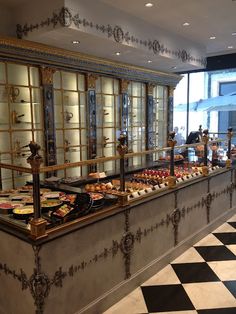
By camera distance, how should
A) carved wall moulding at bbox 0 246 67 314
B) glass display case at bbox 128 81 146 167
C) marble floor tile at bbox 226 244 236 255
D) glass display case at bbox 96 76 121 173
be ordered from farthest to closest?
1. glass display case at bbox 128 81 146 167
2. glass display case at bbox 96 76 121 173
3. marble floor tile at bbox 226 244 236 255
4. carved wall moulding at bbox 0 246 67 314

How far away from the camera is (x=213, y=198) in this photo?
408 centimetres

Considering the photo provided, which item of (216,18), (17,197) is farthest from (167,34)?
(17,197)

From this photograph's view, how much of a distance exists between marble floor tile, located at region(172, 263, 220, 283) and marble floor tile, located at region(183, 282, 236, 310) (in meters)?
0.09

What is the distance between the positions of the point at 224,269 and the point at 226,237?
2.88ft

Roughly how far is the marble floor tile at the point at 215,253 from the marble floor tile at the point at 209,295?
53cm

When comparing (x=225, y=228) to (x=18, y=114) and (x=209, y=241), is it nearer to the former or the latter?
(x=209, y=241)

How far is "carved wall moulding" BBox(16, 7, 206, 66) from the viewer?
361 cm

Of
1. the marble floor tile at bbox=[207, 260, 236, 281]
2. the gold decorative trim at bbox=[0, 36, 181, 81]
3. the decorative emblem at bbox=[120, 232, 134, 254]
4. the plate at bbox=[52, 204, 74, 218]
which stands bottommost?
the marble floor tile at bbox=[207, 260, 236, 281]

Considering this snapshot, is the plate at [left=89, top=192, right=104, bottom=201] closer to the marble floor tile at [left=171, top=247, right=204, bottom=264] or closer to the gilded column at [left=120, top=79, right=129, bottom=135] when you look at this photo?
the marble floor tile at [left=171, top=247, right=204, bottom=264]

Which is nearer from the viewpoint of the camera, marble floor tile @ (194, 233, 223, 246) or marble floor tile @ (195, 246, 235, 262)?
marble floor tile @ (195, 246, 235, 262)

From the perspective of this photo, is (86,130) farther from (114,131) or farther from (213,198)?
(213,198)

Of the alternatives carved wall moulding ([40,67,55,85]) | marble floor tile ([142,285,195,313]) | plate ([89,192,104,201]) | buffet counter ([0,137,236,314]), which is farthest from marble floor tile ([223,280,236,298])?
carved wall moulding ([40,67,55,85])

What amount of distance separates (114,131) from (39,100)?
199cm

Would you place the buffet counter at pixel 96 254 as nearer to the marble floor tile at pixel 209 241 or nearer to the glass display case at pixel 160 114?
the marble floor tile at pixel 209 241
